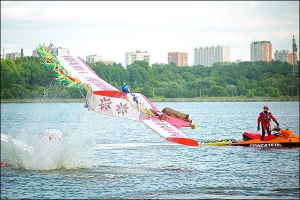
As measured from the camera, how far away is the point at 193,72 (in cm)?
19750

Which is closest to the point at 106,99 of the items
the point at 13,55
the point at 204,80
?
the point at 13,55

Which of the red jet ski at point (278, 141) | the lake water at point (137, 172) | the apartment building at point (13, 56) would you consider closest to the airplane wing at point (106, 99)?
the lake water at point (137, 172)

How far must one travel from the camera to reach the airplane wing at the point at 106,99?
29.6 meters

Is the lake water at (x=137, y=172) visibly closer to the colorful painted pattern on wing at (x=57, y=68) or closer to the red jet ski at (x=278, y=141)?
the red jet ski at (x=278, y=141)

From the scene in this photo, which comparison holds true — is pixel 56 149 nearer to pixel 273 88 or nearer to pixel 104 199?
pixel 104 199

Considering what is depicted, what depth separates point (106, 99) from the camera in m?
29.6

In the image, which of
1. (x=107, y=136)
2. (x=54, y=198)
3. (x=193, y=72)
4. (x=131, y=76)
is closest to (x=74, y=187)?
(x=54, y=198)

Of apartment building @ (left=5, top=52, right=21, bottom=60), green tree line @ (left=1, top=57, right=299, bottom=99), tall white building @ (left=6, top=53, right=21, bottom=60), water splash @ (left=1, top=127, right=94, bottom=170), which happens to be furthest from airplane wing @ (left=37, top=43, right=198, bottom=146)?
green tree line @ (left=1, top=57, right=299, bottom=99)

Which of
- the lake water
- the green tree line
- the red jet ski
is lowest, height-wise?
the lake water

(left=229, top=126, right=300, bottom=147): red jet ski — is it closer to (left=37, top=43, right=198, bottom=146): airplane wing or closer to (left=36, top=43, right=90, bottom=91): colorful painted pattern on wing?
(left=37, top=43, right=198, bottom=146): airplane wing

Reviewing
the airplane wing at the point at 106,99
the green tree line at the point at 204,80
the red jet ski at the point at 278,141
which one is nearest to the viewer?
the airplane wing at the point at 106,99

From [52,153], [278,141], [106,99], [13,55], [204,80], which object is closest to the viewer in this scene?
[106,99]

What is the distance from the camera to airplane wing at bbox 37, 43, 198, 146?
1166 inches

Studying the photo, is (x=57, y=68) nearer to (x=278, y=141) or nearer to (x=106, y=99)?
(x=106, y=99)
